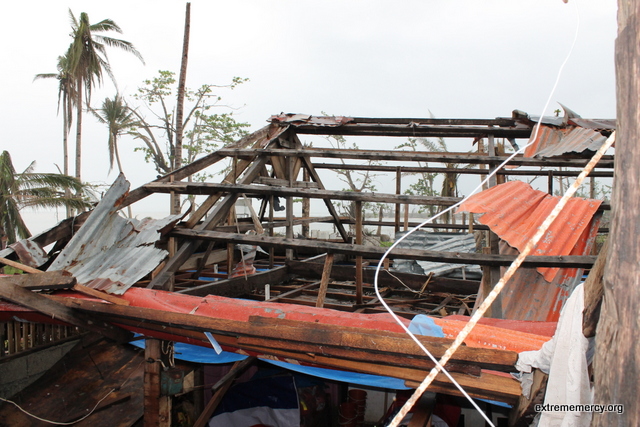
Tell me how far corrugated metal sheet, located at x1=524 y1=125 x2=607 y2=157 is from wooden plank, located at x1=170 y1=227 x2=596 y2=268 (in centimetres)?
285

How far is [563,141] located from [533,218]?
9.42ft

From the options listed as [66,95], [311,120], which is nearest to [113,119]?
[66,95]

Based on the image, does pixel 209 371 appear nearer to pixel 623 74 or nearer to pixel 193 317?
pixel 193 317

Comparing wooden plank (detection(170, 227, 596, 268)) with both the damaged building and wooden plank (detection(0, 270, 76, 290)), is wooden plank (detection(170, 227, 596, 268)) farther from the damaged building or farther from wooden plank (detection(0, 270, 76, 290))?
wooden plank (detection(0, 270, 76, 290))

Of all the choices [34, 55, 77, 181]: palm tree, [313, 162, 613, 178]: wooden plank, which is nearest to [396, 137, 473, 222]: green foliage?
[313, 162, 613, 178]: wooden plank

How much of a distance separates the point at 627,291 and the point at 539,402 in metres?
0.98

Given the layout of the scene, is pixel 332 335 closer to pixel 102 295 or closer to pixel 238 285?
pixel 102 295

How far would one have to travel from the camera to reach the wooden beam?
3.34 meters

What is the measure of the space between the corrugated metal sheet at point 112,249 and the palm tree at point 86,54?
19.7m

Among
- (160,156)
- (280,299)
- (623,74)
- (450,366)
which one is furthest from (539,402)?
(160,156)

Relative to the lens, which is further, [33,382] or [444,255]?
[33,382]

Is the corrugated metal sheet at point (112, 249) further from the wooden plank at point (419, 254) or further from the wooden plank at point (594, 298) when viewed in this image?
the wooden plank at point (594, 298)

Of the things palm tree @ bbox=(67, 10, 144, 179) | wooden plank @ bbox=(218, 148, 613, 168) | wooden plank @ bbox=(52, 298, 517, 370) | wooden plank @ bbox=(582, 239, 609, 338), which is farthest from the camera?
palm tree @ bbox=(67, 10, 144, 179)

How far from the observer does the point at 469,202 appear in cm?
450
